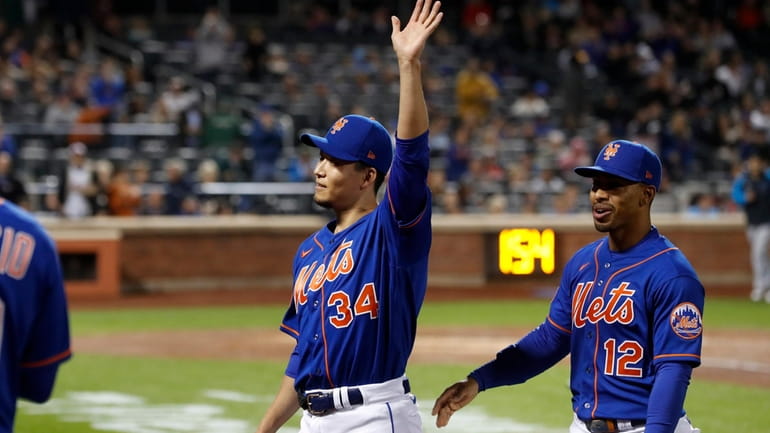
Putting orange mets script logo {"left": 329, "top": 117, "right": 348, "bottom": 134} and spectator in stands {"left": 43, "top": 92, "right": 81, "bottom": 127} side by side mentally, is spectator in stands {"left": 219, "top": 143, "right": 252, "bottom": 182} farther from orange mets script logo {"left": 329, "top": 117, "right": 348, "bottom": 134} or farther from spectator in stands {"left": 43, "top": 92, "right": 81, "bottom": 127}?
orange mets script logo {"left": 329, "top": 117, "right": 348, "bottom": 134}

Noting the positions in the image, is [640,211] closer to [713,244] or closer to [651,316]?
[651,316]

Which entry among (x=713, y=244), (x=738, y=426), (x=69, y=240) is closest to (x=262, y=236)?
(x=69, y=240)

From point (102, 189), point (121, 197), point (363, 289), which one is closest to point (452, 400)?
point (363, 289)

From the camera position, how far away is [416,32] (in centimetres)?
404

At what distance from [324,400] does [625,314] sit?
1.08m

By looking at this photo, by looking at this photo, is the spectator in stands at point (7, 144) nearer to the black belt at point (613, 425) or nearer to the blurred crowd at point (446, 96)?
the blurred crowd at point (446, 96)

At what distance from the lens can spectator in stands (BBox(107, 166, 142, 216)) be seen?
19219 mm

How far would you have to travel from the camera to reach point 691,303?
4164 mm

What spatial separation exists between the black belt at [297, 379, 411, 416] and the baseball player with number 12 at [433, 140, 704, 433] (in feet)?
1.44

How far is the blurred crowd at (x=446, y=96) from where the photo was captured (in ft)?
67.9

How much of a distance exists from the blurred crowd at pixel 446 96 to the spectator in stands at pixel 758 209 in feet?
11.1

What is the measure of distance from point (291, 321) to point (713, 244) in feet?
56.4

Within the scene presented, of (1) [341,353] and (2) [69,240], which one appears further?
(2) [69,240]

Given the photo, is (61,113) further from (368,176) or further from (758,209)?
(368,176)
